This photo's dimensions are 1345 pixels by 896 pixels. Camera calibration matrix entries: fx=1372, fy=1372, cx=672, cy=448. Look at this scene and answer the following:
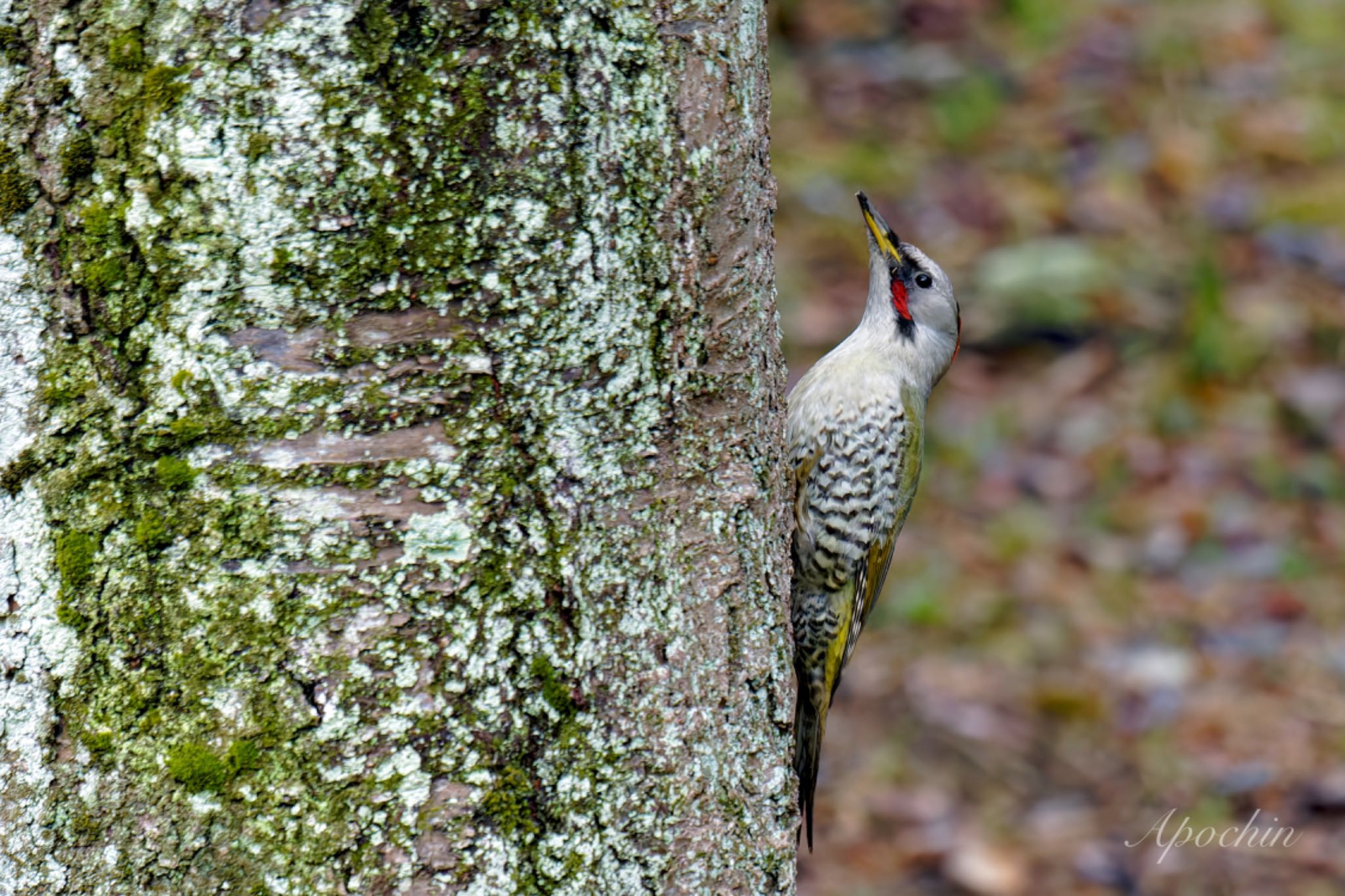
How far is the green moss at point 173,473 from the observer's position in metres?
1.46

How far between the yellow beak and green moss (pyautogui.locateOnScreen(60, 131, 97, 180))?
6.88 ft

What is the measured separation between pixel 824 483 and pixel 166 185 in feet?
6.53

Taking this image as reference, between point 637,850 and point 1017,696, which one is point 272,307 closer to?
point 637,850

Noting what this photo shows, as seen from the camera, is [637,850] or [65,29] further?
[637,850]

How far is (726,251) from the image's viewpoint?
1.68 m

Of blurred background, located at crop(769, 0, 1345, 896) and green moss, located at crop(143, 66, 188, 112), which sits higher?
green moss, located at crop(143, 66, 188, 112)

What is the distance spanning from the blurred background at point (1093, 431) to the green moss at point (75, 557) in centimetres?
286

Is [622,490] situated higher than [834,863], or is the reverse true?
[622,490]

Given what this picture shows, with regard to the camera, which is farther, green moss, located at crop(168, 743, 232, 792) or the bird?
the bird

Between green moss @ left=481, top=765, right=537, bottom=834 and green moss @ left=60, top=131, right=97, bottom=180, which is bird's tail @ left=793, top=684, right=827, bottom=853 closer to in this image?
green moss @ left=481, top=765, right=537, bottom=834

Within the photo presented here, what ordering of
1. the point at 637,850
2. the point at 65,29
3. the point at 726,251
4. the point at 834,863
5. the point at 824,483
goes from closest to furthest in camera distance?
1. the point at 65,29
2. the point at 637,850
3. the point at 726,251
4. the point at 824,483
5. the point at 834,863

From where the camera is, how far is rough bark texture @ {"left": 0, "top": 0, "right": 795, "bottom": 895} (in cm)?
143

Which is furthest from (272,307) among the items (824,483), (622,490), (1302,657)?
(1302,657)
